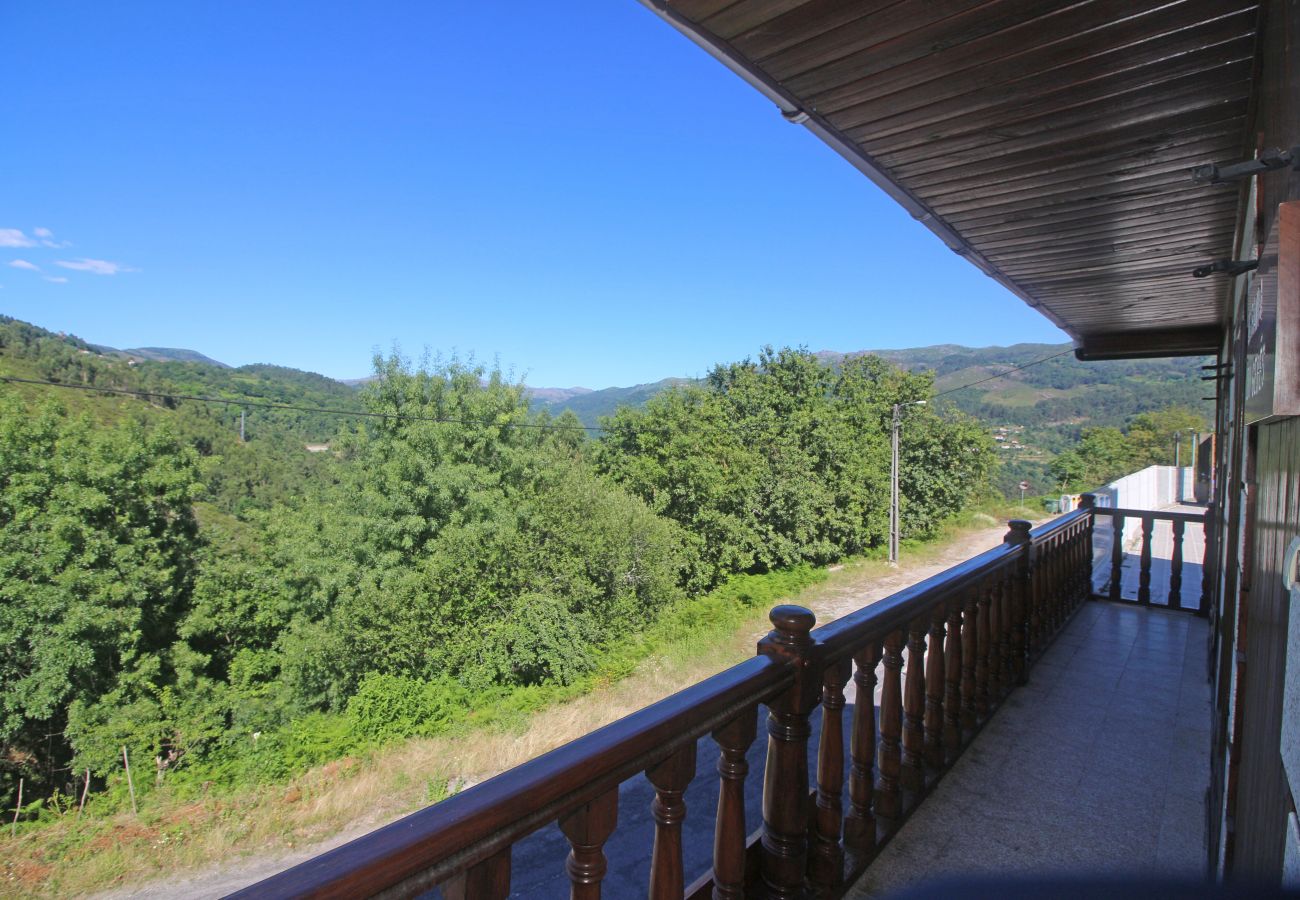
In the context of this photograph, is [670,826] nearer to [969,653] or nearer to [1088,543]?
[969,653]

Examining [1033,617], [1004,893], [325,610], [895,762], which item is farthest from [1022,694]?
[325,610]

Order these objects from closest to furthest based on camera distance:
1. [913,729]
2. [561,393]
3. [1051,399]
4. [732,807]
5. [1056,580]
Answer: [732,807] < [913,729] < [1056,580] < [1051,399] < [561,393]

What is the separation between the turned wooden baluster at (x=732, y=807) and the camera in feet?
3.68

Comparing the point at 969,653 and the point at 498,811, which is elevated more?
the point at 498,811

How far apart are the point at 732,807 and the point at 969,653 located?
150 centimetres

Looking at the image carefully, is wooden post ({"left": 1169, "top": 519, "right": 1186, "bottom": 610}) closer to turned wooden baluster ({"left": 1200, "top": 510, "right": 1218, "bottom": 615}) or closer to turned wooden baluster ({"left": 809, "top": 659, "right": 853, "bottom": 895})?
turned wooden baluster ({"left": 1200, "top": 510, "right": 1218, "bottom": 615})

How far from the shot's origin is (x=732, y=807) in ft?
3.76

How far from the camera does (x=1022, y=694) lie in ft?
9.37

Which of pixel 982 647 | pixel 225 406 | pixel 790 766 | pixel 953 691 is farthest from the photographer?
pixel 225 406

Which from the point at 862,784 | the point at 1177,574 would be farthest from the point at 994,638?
the point at 1177,574

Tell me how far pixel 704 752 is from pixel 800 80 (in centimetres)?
495

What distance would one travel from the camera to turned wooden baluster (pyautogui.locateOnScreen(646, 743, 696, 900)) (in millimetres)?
995

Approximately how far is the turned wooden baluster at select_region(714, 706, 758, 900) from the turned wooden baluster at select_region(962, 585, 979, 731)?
132 centimetres

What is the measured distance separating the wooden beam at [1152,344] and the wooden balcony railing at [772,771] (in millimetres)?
2997
